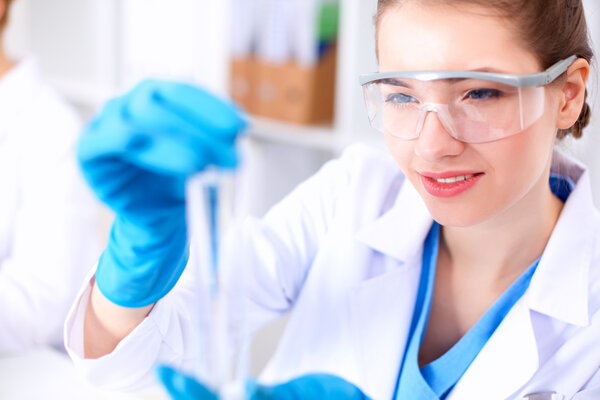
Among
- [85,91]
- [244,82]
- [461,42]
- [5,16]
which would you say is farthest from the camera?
[85,91]

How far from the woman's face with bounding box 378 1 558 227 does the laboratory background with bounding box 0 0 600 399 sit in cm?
91

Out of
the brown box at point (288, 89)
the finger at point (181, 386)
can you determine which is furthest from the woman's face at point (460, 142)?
the brown box at point (288, 89)

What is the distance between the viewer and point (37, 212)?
1.75m

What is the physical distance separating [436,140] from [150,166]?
0.42 m

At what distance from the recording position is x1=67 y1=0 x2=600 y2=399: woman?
86 centimetres

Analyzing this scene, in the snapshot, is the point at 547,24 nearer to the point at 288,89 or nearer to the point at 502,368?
the point at 502,368

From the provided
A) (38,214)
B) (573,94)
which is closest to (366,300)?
(573,94)

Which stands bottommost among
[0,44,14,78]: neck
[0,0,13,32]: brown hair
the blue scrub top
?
the blue scrub top

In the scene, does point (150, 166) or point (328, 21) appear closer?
point (150, 166)

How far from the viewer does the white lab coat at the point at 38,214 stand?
1.64 m

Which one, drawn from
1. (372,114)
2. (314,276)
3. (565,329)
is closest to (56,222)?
(314,276)

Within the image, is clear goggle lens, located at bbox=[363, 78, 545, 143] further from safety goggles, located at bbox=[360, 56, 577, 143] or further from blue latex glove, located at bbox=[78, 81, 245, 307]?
blue latex glove, located at bbox=[78, 81, 245, 307]

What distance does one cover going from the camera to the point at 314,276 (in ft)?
4.27

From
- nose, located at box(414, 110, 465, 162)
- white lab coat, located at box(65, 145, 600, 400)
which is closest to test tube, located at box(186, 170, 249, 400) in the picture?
white lab coat, located at box(65, 145, 600, 400)
